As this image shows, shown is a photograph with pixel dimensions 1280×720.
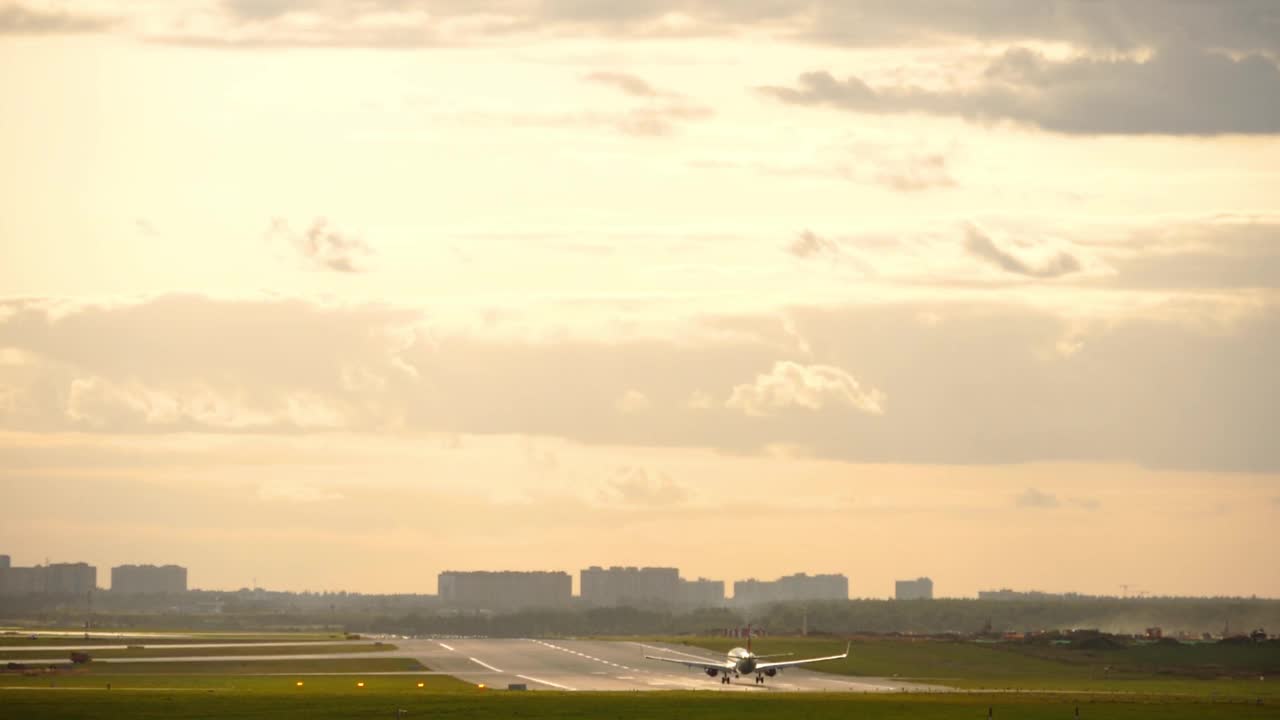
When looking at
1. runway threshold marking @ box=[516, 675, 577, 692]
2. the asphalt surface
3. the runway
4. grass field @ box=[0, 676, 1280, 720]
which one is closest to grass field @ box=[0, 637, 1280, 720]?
grass field @ box=[0, 676, 1280, 720]

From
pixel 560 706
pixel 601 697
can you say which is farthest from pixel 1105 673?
pixel 560 706

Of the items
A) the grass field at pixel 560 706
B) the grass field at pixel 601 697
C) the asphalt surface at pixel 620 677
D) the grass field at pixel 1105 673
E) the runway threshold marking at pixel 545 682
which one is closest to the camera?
the grass field at pixel 560 706

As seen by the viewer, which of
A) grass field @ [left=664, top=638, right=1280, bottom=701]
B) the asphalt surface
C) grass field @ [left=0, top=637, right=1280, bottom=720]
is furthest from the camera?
grass field @ [left=664, top=638, right=1280, bottom=701]

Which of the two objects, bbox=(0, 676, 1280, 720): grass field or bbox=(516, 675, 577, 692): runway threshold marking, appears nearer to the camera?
bbox=(0, 676, 1280, 720): grass field

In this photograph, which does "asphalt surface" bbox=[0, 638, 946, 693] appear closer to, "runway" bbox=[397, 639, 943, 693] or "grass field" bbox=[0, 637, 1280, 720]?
"runway" bbox=[397, 639, 943, 693]

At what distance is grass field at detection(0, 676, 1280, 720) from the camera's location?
11562 cm

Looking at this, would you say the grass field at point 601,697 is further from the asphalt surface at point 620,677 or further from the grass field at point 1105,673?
the asphalt surface at point 620,677

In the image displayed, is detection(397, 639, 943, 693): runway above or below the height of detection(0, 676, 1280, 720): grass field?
above

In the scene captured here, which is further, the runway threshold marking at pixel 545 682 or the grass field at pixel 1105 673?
the grass field at pixel 1105 673

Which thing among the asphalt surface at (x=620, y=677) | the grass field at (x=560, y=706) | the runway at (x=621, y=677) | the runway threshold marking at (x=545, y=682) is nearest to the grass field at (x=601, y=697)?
Result: the grass field at (x=560, y=706)

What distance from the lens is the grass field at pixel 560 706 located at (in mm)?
115625

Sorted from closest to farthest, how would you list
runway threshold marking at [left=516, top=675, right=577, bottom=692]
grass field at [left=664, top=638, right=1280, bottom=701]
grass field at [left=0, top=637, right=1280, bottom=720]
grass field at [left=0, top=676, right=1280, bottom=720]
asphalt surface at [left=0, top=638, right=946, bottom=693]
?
grass field at [left=0, top=676, right=1280, bottom=720], grass field at [left=0, top=637, right=1280, bottom=720], runway threshold marking at [left=516, top=675, right=577, bottom=692], asphalt surface at [left=0, top=638, right=946, bottom=693], grass field at [left=664, top=638, right=1280, bottom=701]

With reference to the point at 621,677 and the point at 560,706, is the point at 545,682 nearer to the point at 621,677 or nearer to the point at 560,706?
the point at 621,677

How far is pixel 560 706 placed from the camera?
121438 millimetres
